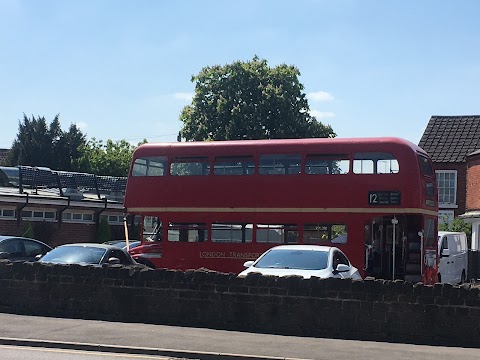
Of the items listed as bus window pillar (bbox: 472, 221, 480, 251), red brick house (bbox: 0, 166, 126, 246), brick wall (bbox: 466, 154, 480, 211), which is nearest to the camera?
red brick house (bbox: 0, 166, 126, 246)

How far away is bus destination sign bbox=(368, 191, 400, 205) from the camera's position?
19.4 meters

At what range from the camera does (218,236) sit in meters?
21.9

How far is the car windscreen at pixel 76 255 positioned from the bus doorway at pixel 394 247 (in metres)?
7.53

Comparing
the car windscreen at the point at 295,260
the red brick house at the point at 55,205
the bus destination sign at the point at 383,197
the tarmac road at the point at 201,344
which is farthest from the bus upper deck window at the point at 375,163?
the red brick house at the point at 55,205

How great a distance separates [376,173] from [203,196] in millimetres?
5219

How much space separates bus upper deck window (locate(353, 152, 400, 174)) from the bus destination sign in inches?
22.9

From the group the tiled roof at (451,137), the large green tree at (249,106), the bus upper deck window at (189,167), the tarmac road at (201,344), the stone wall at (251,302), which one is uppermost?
the large green tree at (249,106)

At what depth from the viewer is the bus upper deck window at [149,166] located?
2269 cm

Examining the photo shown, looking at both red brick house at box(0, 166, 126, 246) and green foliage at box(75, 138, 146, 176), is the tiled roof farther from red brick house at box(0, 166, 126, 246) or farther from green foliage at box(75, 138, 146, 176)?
green foliage at box(75, 138, 146, 176)

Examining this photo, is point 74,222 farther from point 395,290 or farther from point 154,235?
point 395,290

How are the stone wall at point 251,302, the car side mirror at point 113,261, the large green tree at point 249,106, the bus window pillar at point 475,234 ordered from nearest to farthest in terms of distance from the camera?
the stone wall at point 251,302, the car side mirror at point 113,261, the bus window pillar at point 475,234, the large green tree at point 249,106

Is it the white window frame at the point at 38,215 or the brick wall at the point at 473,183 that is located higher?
the brick wall at the point at 473,183

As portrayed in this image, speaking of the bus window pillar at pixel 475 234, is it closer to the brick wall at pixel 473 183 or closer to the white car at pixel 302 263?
the brick wall at pixel 473 183


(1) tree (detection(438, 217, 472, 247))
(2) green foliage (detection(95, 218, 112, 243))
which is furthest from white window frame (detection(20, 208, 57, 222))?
(1) tree (detection(438, 217, 472, 247))
